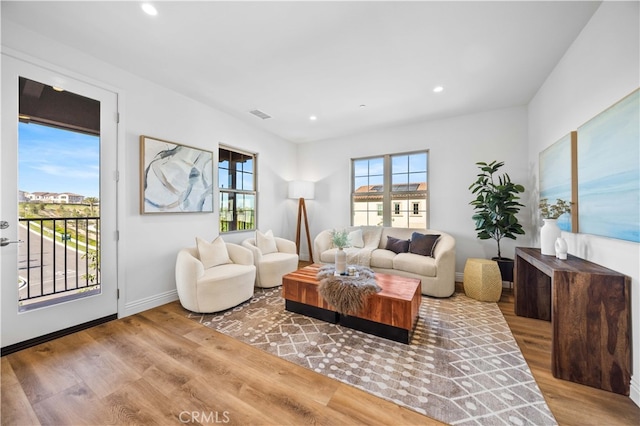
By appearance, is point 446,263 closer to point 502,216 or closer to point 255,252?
point 502,216

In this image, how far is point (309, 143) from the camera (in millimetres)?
5477

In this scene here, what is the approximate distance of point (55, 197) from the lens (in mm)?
2250

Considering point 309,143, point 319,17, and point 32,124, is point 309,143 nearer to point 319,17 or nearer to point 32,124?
point 319,17

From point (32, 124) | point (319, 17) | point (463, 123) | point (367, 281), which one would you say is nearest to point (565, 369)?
point (367, 281)

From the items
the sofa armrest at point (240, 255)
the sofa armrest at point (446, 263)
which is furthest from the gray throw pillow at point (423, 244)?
the sofa armrest at point (240, 255)

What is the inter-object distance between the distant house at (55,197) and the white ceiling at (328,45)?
1415 millimetres

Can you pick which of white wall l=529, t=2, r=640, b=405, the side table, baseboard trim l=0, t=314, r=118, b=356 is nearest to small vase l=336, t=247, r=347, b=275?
the side table

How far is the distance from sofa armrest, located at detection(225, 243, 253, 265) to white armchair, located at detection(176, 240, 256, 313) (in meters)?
0.15

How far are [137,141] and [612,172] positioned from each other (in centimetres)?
431

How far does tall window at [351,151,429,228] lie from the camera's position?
4.36 m

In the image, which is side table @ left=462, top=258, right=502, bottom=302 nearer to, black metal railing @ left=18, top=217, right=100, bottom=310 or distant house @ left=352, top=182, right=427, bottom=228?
distant house @ left=352, top=182, right=427, bottom=228

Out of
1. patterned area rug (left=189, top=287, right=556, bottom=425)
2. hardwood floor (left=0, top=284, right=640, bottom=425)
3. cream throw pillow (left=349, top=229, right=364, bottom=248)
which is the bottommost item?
hardwood floor (left=0, top=284, right=640, bottom=425)

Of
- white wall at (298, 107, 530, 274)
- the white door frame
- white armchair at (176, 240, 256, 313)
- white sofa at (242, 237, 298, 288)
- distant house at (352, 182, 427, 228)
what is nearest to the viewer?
the white door frame

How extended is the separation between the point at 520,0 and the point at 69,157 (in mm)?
4070
